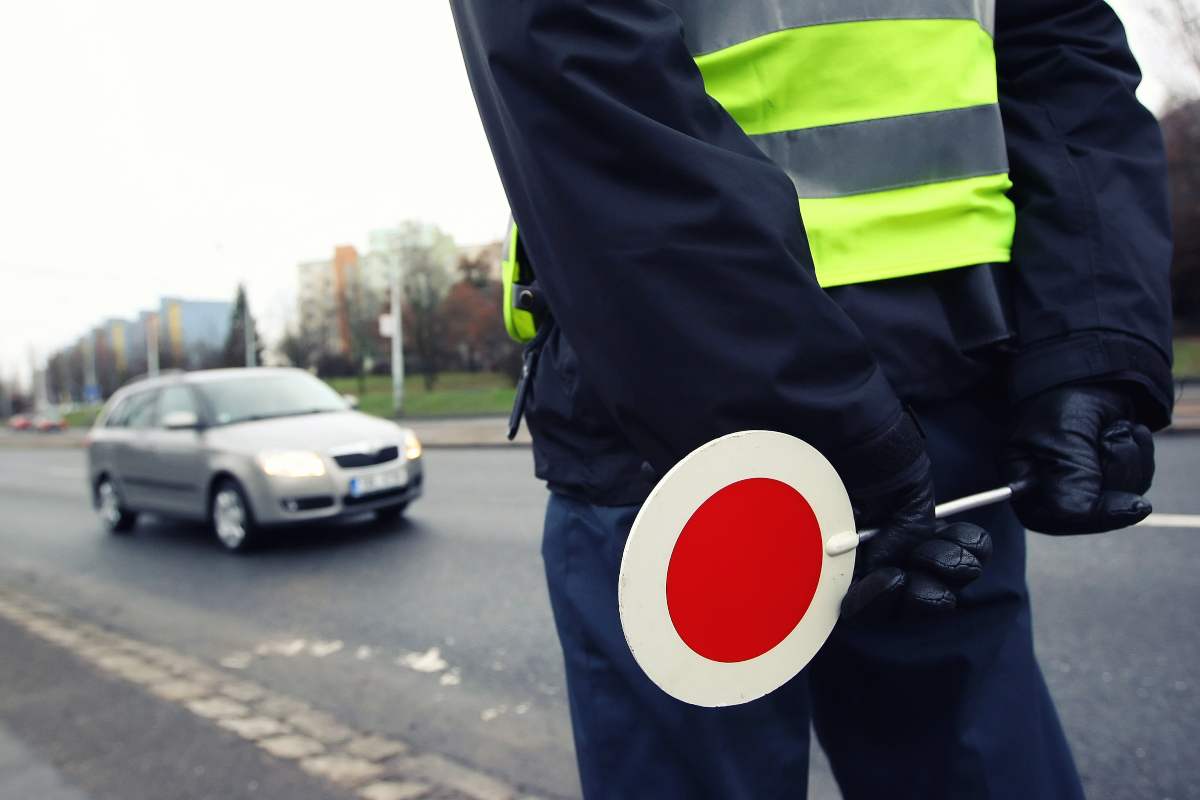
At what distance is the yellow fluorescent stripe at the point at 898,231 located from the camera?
37.7 inches

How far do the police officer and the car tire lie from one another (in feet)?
20.2

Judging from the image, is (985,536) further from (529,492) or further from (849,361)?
(529,492)

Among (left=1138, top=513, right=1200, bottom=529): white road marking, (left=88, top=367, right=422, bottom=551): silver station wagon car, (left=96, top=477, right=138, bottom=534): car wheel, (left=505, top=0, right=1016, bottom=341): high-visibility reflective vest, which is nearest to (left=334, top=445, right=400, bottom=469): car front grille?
(left=88, top=367, right=422, bottom=551): silver station wagon car

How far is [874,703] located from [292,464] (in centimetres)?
604

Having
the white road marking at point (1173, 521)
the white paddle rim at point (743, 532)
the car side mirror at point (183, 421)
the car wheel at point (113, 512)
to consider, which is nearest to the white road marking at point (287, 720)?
the white paddle rim at point (743, 532)

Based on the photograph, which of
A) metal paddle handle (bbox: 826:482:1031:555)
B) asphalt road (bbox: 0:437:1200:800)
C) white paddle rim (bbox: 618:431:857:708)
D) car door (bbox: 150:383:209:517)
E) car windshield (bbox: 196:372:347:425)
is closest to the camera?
white paddle rim (bbox: 618:431:857:708)

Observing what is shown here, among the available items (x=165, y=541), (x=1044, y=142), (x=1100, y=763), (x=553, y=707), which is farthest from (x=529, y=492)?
(x=1044, y=142)

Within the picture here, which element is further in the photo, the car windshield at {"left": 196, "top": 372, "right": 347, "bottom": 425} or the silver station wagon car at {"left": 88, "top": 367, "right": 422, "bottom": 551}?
the car windshield at {"left": 196, "top": 372, "right": 347, "bottom": 425}

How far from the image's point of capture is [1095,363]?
1037 mm

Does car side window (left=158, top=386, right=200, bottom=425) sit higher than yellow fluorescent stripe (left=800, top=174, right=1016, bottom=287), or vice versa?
yellow fluorescent stripe (left=800, top=174, right=1016, bottom=287)

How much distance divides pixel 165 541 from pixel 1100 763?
7339 mm

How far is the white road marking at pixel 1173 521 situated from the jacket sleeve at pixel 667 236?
5.07 m

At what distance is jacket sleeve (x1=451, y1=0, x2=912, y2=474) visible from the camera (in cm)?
81

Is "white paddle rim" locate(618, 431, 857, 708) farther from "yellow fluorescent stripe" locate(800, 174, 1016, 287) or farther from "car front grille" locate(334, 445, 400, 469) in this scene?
"car front grille" locate(334, 445, 400, 469)
